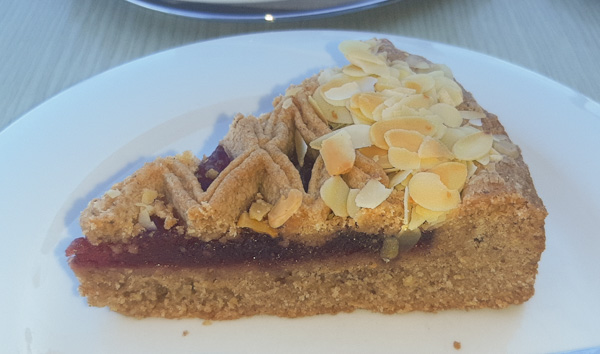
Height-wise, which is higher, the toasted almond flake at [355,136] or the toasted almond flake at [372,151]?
the toasted almond flake at [355,136]

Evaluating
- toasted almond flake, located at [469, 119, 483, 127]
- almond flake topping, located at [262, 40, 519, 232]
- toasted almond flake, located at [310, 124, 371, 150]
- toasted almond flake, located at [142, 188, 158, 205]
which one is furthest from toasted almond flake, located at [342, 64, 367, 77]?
toasted almond flake, located at [142, 188, 158, 205]

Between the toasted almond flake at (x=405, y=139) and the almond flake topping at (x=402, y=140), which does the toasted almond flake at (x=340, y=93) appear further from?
the toasted almond flake at (x=405, y=139)

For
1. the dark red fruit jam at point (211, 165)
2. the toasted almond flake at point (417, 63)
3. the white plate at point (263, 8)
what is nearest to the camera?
the dark red fruit jam at point (211, 165)

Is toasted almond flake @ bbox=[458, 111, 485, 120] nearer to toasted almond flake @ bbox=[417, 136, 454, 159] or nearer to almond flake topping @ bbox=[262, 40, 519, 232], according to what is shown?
almond flake topping @ bbox=[262, 40, 519, 232]

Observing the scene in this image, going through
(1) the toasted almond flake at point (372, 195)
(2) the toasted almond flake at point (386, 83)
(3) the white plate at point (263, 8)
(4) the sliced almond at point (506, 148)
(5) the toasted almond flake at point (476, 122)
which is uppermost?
(3) the white plate at point (263, 8)

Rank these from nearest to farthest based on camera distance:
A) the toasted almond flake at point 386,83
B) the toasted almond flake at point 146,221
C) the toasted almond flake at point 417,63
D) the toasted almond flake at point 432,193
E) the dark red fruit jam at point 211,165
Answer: the toasted almond flake at point 432,193 < the toasted almond flake at point 146,221 < the dark red fruit jam at point 211,165 < the toasted almond flake at point 386,83 < the toasted almond flake at point 417,63

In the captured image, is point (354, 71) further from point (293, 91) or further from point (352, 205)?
point (352, 205)

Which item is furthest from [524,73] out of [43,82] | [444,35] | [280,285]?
[43,82]

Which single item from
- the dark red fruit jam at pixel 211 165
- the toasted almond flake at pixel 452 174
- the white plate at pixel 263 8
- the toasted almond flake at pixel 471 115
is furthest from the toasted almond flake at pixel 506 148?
the white plate at pixel 263 8

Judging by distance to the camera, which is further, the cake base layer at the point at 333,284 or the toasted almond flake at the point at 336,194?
the cake base layer at the point at 333,284
